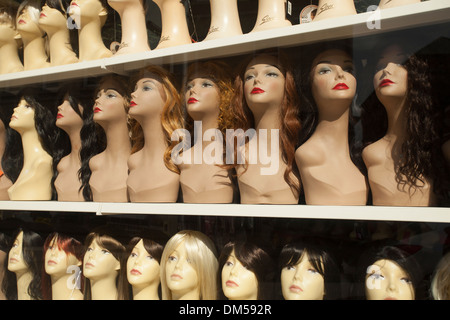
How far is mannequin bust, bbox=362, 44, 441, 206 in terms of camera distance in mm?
1254

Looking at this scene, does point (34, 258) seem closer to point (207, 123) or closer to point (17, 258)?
point (17, 258)

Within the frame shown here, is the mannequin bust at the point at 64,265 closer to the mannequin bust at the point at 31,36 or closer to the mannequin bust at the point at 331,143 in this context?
the mannequin bust at the point at 31,36

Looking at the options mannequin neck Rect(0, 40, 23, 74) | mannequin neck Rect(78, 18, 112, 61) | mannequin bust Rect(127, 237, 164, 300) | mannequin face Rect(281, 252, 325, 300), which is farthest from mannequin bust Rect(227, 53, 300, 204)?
mannequin neck Rect(0, 40, 23, 74)

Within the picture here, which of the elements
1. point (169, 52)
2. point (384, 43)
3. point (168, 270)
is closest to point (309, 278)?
point (168, 270)

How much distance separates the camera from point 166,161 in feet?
5.33

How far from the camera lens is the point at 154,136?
1659 millimetres

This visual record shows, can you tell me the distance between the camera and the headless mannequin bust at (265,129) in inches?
55.9

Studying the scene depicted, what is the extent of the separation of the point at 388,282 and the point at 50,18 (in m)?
1.87

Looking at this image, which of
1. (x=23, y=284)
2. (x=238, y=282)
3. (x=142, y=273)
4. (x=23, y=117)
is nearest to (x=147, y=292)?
(x=142, y=273)

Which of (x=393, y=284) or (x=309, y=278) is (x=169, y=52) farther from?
(x=393, y=284)

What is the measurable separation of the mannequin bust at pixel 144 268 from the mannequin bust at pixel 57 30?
0.99 meters

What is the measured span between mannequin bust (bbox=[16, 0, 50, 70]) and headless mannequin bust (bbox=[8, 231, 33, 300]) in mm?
874

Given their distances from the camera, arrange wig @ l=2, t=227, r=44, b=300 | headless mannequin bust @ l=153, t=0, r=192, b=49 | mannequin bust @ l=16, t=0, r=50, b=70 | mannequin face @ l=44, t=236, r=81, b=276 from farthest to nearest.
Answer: mannequin bust @ l=16, t=0, r=50, b=70, wig @ l=2, t=227, r=44, b=300, mannequin face @ l=44, t=236, r=81, b=276, headless mannequin bust @ l=153, t=0, r=192, b=49

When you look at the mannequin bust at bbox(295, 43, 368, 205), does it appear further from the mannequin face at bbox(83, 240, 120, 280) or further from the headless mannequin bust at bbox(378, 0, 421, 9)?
the mannequin face at bbox(83, 240, 120, 280)
